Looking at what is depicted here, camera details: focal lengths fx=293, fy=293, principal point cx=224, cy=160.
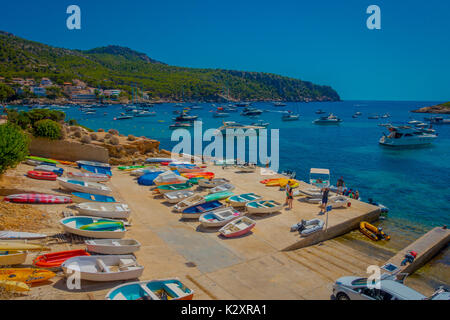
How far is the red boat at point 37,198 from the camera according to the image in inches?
546

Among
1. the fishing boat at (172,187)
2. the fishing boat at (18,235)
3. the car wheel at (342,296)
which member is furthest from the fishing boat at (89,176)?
the car wheel at (342,296)

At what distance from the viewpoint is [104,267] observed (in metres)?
8.88

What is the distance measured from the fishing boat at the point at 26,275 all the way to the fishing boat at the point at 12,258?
12.3 inches

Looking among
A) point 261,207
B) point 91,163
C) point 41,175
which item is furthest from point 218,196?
point 91,163

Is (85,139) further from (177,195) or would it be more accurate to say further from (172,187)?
(177,195)

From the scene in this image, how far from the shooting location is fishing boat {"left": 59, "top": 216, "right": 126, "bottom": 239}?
1129 centimetres

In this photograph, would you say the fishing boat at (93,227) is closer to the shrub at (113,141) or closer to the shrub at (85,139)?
the shrub at (85,139)

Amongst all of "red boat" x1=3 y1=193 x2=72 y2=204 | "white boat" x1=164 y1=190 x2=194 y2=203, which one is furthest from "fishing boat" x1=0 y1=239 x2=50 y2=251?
"white boat" x1=164 y1=190 x2=194 y2=203

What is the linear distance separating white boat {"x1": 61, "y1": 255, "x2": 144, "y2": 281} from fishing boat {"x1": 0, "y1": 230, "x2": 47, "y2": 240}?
2783mm

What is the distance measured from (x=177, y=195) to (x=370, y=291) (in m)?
12.0

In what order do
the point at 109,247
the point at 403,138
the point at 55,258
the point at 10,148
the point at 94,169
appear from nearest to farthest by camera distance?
1. the point at 55,258
2. the point at 109,247
3. the point at 10,148
4. the point at 94,169
5. the point at 403,138

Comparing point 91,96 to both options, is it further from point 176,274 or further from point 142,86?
point 176,274

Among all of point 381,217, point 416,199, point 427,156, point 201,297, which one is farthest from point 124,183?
point 427,156

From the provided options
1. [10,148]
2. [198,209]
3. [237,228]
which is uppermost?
[10,148]
